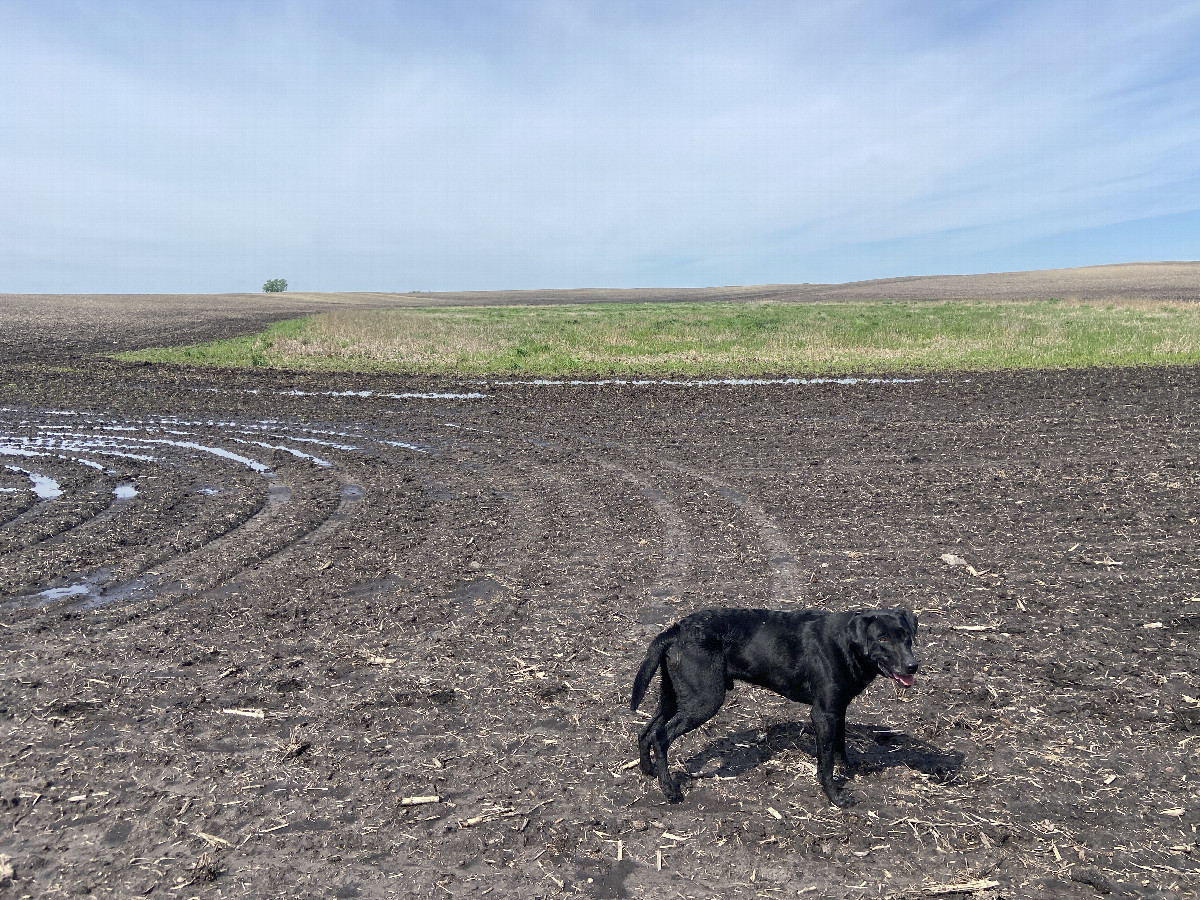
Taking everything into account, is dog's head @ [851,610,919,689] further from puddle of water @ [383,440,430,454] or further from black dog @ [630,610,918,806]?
puddle of water @ [383,440,430,454]

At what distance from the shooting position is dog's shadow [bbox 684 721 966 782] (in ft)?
17.6

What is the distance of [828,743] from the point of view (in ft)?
16.2

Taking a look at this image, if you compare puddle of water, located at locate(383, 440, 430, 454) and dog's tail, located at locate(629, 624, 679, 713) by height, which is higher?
dog's tail, located at locate(629, 624, 679, 713)

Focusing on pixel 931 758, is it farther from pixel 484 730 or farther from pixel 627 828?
pixel 484 730

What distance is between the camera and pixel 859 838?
15.3 ft

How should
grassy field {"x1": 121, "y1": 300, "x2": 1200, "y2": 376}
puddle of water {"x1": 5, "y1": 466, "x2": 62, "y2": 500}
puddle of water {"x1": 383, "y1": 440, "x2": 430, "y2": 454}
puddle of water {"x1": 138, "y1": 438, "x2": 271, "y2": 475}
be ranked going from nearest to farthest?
1. puddle of water {"x1": 5, "y1": 466, "x2": 62, "y2": 500}
2. puddle of water {"x1": 138, "y1": 438, "x2": 271, "y2": 475}
3. puddle of water {"x1": 383, "y1": 440, "x2": 430, "y2": 454}
4. grassy field {"x1": 121, "y1": 300, "x2": 1200, "y2": 376}

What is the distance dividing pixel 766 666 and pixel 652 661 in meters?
0.66

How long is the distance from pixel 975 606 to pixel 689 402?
1400 cm

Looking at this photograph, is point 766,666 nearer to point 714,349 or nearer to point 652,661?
point 652,661

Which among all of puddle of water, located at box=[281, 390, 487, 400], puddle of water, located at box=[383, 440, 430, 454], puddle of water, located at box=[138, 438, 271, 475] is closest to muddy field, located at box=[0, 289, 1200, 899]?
puddle of water, located at box=[138, 438, 271, 475]

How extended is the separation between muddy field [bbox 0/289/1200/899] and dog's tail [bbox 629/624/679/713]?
0.67 metres

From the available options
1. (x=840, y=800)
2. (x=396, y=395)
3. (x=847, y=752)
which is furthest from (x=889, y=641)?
(x=396, y=395)

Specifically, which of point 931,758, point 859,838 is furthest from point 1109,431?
point 859,838

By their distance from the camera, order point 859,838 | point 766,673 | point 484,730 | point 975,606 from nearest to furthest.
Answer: point 859,838 < point 766,673 < point 484,730 < point 975,606
